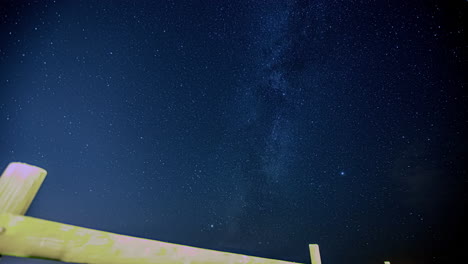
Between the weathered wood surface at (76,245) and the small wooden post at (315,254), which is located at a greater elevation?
the small wooden post at (315,254)

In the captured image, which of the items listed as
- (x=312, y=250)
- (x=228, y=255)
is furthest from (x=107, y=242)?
(x=312, y=250)

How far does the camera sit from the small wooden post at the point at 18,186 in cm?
95

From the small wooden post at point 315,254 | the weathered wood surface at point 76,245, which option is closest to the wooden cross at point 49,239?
the weathered wood surface at point 76,245

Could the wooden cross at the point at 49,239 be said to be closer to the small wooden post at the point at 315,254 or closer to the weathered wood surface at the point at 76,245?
the weathered wood surface at the point at 76,245

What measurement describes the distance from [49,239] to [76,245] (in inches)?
4.3

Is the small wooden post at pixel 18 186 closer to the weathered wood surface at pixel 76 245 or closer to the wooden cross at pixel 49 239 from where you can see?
the wooden cross at pixel 49 239

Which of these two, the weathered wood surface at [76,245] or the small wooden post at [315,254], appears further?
the small wooden post at [315,254]

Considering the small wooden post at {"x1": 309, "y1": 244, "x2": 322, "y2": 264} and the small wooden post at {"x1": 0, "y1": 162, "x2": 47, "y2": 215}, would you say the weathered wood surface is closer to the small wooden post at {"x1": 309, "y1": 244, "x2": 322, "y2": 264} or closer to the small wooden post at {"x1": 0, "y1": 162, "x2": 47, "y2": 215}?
the small wooden post at {"x1": 0, "y1": 162, "x2": 47, "y2": 215}

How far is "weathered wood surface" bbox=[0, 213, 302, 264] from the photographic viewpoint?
853 mm

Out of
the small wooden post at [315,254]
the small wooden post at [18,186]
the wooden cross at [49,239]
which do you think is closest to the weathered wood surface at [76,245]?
the wooden cross at [49,239]

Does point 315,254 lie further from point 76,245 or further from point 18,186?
point 18,186

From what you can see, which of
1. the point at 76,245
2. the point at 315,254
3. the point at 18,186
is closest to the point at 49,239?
the point at 76,245

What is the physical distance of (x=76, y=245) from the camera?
0.96 meters

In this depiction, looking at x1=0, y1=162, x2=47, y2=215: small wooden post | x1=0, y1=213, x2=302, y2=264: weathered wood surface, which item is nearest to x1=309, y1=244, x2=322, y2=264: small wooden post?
x1=0, y1=213, x2=302, y2=264: weathered wood surface
